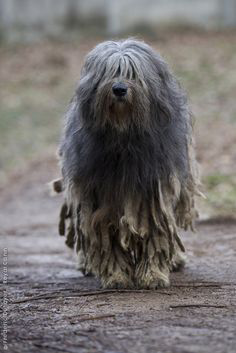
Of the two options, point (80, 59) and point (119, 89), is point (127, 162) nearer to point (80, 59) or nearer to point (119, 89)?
point (119, 89)

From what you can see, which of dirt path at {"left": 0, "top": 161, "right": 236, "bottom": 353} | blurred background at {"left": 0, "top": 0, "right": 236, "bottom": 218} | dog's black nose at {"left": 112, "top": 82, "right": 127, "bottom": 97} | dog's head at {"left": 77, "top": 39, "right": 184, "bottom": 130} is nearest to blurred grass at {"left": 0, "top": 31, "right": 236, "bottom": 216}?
blurred background at {"left": 0, "top": 0, "right": 236, "bottom": 218}

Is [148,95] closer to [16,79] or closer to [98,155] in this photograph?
[98,155]

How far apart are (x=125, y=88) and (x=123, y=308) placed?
1597 mm

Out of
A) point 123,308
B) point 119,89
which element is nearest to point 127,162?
point 119,89

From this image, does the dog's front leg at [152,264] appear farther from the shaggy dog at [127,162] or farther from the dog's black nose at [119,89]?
the dog's black nose at [119,89]

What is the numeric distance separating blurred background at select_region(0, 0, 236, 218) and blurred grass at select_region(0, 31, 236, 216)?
0.02 m

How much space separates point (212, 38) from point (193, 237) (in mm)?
13742

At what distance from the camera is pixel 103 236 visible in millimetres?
6977

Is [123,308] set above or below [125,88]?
below

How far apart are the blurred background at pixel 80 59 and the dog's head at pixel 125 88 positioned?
7310 millimetres

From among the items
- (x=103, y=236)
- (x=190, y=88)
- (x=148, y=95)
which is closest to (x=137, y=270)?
(x=103, y=236)

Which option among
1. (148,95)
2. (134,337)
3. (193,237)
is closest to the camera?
(134,337)

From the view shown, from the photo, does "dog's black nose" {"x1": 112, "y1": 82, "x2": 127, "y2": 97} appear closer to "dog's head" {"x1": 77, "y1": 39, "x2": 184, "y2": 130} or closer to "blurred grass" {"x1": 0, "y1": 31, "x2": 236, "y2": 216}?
"dog's head" {"x1": 77, "y1": 39, "x2": 184, "y2": 130}

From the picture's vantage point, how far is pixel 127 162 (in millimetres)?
6711
